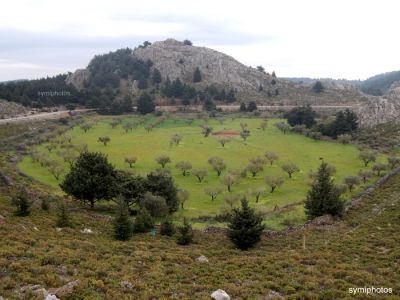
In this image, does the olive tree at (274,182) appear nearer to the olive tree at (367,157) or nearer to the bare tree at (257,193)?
the bare tree at (257,193)

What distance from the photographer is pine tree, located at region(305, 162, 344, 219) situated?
48562 mm

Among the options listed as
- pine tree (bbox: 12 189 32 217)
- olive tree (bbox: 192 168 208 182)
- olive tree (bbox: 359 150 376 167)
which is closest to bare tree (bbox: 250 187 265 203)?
olive tree (bbox: 192 168 208 182)

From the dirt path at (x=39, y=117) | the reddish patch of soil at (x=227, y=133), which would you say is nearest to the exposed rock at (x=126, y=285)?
the reddish patch of soil at (x=227, y=133)

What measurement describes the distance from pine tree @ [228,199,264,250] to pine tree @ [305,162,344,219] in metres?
14.0

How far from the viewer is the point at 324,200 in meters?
48.8

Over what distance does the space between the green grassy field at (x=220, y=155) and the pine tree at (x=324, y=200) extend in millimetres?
3326

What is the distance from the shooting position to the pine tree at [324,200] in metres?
48.6

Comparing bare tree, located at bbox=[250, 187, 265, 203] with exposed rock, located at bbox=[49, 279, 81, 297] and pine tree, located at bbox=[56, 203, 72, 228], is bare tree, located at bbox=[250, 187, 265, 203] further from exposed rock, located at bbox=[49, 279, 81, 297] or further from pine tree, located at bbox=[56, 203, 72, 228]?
exposed rock, located at bbox=[49, 279, 81, 297]

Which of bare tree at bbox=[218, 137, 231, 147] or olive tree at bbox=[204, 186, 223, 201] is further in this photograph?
bare tree at bbox=[218, 137, 231, 147]

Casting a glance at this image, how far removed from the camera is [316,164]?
9644 centimetres

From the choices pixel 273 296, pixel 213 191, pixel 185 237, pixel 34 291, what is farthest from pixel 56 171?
pixel 273 296

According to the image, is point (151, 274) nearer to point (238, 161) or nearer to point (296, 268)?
point (296, 268)

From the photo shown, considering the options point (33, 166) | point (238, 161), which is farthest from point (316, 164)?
point (33, 166)

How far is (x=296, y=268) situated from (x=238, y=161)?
72337 millimetres
